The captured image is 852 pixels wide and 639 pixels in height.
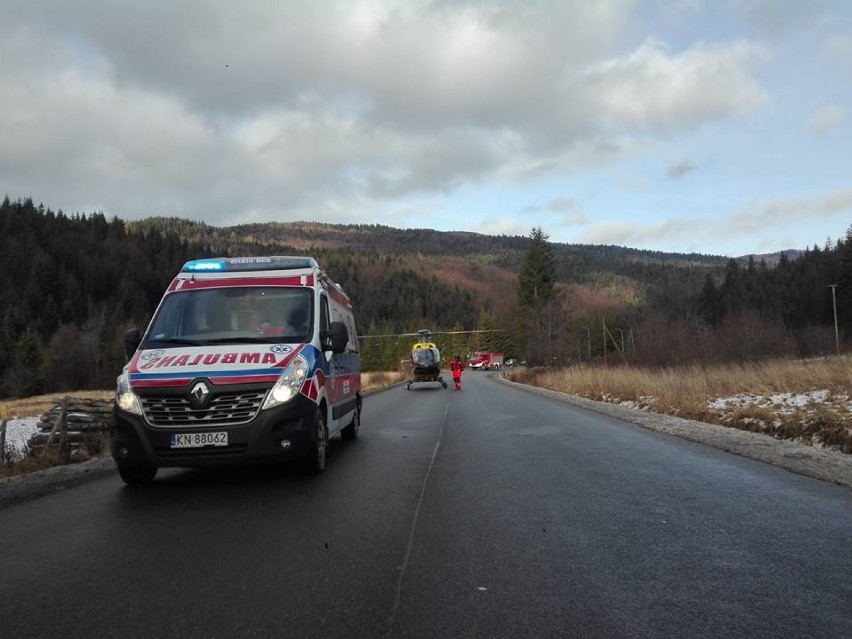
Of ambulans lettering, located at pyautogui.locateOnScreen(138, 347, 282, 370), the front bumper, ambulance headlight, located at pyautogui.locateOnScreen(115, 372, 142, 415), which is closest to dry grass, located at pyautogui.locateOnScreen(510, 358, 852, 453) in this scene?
the front bumper

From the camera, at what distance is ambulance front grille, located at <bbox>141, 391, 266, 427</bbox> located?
261 inches

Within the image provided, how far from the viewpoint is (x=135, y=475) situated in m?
7.38

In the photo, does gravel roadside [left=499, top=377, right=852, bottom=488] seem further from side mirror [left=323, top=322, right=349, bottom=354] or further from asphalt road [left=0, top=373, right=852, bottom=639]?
side mirror [left=323, top=322, right=349, bottom=354]

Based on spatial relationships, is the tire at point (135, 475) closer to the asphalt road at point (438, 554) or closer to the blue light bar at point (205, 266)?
the asphalt road at point (438, 554)

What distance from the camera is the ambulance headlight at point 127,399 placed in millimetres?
6699

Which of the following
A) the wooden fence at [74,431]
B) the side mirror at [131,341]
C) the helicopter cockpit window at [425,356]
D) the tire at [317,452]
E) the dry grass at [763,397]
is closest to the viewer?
the tire at [317,452]

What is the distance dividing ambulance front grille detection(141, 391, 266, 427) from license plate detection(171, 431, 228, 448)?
4.5 inches

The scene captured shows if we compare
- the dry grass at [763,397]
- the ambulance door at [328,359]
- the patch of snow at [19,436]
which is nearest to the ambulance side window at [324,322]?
the ambulance door at [328,359]

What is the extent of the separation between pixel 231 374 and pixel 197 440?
0.75 metres

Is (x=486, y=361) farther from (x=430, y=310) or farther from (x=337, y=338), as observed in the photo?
(x=337, y=338)

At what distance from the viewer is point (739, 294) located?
108m

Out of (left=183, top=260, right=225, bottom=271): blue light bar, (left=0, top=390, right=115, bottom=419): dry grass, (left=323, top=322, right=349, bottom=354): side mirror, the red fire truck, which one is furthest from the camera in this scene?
the red fire truck

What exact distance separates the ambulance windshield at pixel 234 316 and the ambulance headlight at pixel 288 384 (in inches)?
24.7

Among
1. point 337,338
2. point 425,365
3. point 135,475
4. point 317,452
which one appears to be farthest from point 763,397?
point 425,365
